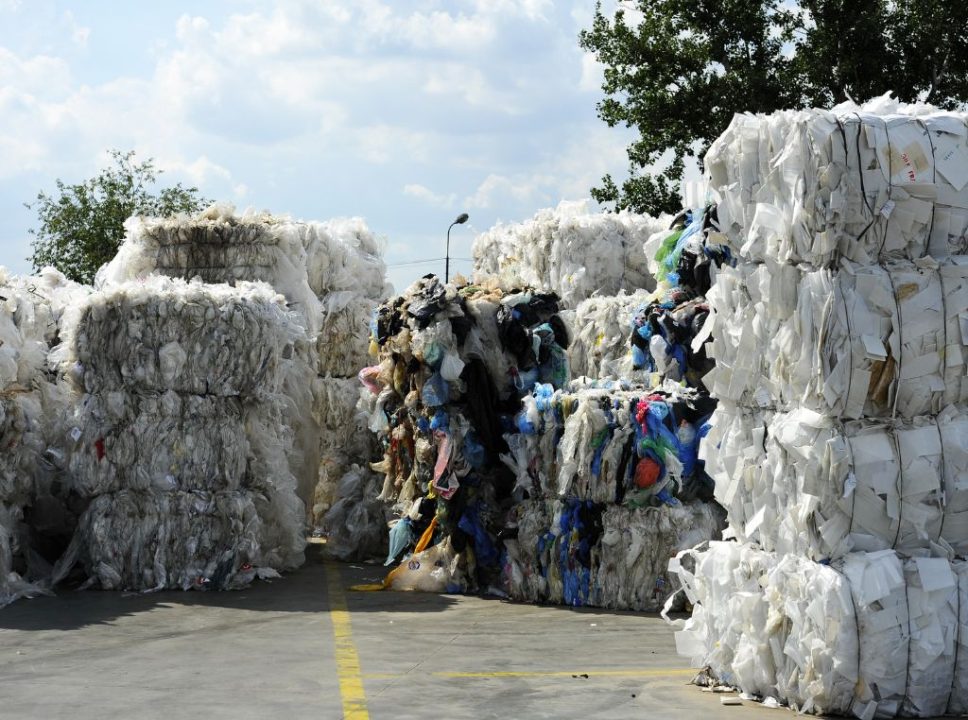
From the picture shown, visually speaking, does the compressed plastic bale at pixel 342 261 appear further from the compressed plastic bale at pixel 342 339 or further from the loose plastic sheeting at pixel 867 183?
the loose plastic sheeting at pixel 867 183

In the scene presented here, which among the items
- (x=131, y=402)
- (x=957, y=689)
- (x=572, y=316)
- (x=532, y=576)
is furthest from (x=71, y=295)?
(x=957, y=689)

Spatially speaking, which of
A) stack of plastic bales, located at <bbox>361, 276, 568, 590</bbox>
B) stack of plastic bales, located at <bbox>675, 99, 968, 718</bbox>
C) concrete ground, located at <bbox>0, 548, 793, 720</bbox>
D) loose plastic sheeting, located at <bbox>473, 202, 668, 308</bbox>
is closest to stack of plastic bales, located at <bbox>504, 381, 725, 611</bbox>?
concrete ground, located at <bbox>0, 548, 793, 720</bbox>

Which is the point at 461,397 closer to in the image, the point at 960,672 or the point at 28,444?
the point at 28,444

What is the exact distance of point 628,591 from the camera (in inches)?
422

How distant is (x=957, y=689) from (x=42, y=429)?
347 inches

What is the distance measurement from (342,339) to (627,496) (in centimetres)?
629

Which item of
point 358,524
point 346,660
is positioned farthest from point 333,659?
point 358,524

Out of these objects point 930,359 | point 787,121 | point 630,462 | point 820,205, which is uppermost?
point 787,121

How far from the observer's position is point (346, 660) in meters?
8.84

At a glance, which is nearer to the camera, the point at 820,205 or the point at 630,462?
the point at 820,205

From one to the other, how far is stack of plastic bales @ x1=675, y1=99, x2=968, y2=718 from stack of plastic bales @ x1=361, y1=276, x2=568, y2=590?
461 centimetres

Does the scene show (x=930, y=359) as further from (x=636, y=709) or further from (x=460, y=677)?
(x=460, y=677)

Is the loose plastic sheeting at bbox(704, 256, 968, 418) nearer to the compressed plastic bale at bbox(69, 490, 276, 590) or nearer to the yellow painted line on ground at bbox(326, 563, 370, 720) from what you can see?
the yellow painted line on ground at bbox(326, 563, 370, 720)

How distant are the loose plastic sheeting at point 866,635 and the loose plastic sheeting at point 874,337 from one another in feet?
2.69
